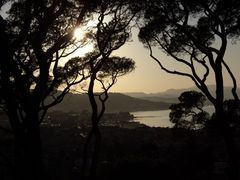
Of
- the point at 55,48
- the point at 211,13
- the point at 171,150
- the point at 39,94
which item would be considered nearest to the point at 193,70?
the point at 211,13

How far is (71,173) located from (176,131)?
921cm

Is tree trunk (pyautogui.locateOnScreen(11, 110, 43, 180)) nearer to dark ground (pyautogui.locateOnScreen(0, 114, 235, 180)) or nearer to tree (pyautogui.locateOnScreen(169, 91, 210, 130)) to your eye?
dark ground (pyautogui.locateOnScreen(0, 114, 235, 180))

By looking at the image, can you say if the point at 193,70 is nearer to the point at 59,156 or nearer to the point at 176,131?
the point at 176,131

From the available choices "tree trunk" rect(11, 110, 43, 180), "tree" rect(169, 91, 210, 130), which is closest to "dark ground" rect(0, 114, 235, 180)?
"tree trunk" rect(11, 110, 43, 180)

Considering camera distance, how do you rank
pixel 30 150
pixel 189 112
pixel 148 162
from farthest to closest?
pixel 189 112 → pixel 148 162 → pixel 30 150

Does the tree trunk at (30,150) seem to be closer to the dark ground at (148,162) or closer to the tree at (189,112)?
the dark ground at (148,162)

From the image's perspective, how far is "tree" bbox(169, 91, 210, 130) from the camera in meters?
22.9

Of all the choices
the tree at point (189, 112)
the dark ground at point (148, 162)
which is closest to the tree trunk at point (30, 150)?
the dark ground at point (148, 162)

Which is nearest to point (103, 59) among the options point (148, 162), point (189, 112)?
point (148, 162)

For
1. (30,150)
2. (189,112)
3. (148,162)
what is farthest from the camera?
(189,112)

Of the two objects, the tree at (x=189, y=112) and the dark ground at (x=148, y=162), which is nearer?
the dark ground at (x=148, y=162)

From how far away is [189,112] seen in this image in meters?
24.8

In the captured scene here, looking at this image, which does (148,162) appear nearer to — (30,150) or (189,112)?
(30,150)

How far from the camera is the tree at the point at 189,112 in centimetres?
2288
